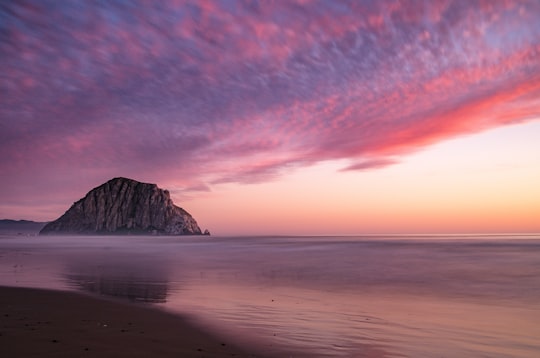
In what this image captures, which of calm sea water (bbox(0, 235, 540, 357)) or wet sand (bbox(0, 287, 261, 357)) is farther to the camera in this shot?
calm sea water (bbox(0, 235, 540, 357))

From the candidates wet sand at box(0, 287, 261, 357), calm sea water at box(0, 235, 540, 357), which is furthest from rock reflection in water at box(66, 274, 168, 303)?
wet sand at box(0, 287, 261, 357)

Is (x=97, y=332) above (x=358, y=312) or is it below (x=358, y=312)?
above

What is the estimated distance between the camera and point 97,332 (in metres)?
10.9

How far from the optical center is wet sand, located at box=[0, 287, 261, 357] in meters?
9.13

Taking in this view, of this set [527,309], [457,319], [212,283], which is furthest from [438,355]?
[212,283]

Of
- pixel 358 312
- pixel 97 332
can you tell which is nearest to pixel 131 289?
pixel 97 332

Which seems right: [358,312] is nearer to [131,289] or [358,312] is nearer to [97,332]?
[97,332]

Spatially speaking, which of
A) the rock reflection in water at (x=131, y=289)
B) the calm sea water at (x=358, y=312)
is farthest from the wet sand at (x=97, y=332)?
the rock reflection in water at (x=131, y=289)

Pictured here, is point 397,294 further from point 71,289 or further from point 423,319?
point 71,289

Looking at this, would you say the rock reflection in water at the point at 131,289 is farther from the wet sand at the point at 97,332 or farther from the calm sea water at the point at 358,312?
the wet sand at the point at 97,332

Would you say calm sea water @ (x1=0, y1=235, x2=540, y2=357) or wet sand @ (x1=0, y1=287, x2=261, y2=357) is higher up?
wet sand @ (x1=0, y1=287, x2=261, y2=357)

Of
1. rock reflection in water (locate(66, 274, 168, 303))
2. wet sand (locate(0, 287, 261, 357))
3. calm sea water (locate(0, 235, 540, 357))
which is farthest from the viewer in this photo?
rock reflection in water (locate(66, 274, 168, 303))

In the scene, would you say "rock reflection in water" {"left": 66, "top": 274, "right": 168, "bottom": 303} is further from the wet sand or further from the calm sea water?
the wet sand

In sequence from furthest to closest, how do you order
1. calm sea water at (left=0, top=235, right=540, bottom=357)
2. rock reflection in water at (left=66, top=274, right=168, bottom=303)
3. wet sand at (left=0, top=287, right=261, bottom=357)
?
rock reflection in water at (left=66, top=274, right=168, bottom=303)
calm sea water at (left=0, top=235, right=540, bottom=357)
wet sand at (left=0, top=287, right=261, bottom=357)
